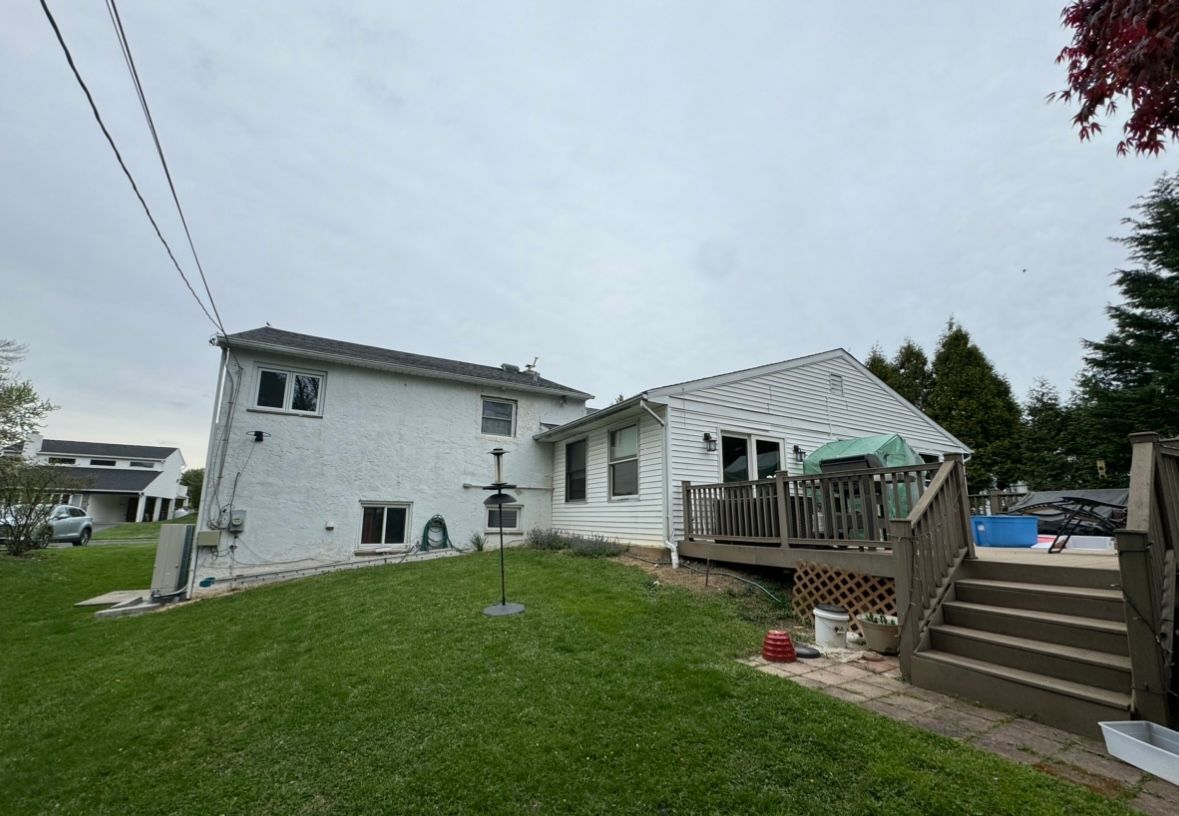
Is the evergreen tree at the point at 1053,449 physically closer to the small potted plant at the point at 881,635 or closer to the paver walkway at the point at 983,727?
the small potted plant at the point at 881,635

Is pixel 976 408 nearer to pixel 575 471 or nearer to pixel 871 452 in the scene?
pixel 871 452

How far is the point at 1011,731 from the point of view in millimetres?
3176

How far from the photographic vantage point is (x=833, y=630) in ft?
16.9

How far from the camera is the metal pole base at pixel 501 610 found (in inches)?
230

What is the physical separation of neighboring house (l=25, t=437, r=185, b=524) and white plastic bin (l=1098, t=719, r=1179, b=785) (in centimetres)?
4326

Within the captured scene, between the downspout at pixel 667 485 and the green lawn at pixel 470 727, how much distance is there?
229 centimetres

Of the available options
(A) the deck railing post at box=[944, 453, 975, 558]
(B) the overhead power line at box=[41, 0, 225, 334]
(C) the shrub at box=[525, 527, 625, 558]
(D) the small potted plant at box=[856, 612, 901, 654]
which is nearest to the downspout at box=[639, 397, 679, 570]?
(C) the shrub at box=[525, 527, 625, 558]

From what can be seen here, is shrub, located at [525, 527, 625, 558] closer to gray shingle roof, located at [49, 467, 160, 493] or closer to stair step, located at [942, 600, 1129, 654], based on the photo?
stair step, located at [942, 600, 1129, 654]

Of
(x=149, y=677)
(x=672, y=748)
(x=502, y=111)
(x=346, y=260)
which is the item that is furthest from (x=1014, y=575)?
(x=346, y=260)

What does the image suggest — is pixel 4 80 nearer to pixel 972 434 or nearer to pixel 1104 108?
pixel 1104 108

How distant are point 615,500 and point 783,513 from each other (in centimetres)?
424

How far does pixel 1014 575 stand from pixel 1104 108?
3679mm

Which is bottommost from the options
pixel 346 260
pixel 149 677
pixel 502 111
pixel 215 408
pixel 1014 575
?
pixel 149 677

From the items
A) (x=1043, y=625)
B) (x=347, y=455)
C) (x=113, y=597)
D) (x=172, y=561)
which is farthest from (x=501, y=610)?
(x=113, y=597)
